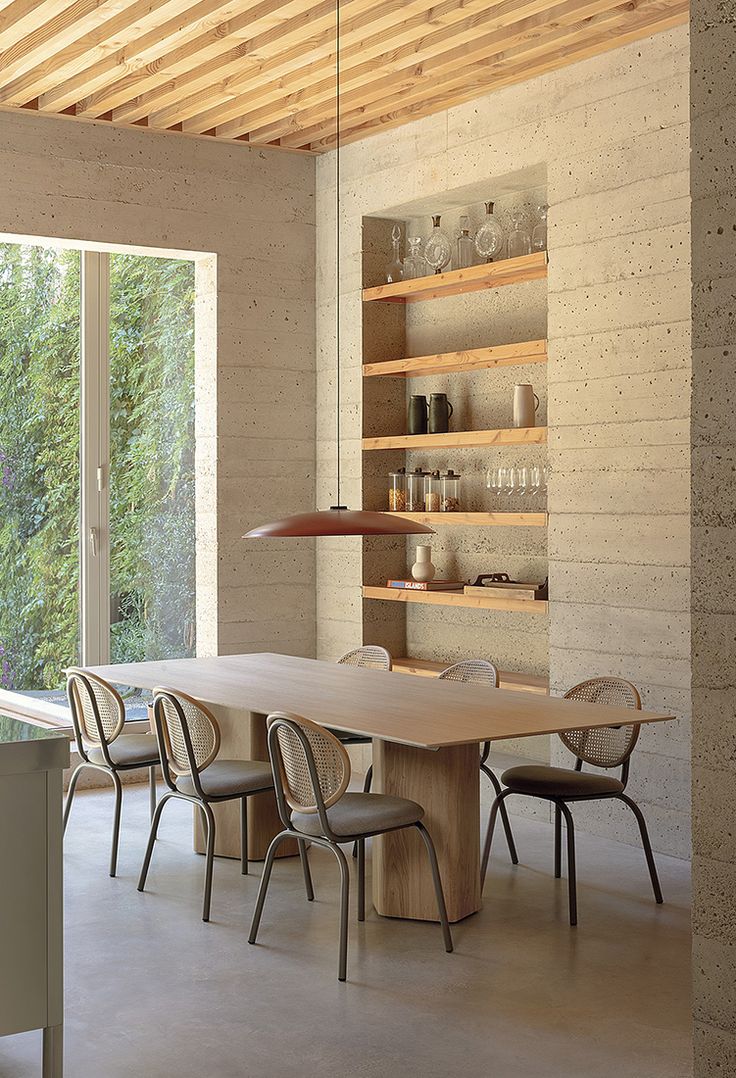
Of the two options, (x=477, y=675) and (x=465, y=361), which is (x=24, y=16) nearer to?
(x=465, y=361)

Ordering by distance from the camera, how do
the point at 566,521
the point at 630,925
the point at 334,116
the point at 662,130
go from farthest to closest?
the point at 334,116
the point at 566,521
the point at 662,130
the point at 630,925

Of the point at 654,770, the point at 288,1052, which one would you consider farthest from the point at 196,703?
the point at 654,770

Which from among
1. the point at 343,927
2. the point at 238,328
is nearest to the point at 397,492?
the point at 238,328

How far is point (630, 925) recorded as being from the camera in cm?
454

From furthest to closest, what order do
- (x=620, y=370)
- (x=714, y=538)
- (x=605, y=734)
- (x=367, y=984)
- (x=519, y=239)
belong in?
(x=519, y=239) → (x=620, y=370) → (x=605, y=734) → (x=367, y=984) → (x=714, y=538)

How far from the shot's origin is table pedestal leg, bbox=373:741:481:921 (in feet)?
14.9

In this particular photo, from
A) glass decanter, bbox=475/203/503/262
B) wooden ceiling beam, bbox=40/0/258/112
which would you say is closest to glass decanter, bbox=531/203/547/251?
glass decanter, bbox=475/203/503/262

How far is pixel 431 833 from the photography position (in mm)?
4555

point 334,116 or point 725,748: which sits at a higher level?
point 334,116

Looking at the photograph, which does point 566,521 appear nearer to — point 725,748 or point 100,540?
point 100,540

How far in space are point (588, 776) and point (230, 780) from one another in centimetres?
133

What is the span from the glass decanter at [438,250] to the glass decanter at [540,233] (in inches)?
22.7

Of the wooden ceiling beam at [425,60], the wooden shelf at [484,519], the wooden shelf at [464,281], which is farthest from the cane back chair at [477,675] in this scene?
the wooden ceiling beam at [425,60]

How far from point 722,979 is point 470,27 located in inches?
165
